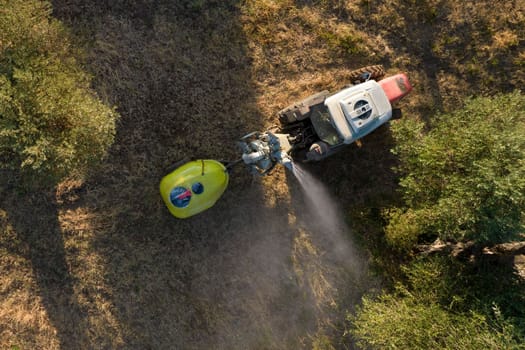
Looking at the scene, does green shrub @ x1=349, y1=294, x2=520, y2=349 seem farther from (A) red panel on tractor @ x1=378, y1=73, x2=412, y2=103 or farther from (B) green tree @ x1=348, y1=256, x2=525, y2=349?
(A) red panel on tractor @ x1=378, y1=73, x2=412, y2=103

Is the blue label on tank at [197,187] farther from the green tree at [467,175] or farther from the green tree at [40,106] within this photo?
the green tree at [467,175]

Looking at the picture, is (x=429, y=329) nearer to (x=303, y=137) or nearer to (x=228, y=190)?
(x=303, y=137)

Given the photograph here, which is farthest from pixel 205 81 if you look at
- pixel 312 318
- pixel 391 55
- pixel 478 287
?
pixel 478 287

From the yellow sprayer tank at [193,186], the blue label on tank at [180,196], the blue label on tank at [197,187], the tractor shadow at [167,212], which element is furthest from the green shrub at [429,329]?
the blue label on tank at [180,196]

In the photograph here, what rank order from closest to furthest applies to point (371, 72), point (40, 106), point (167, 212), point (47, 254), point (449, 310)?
point (40, 106) < point (449, 310) < point (47, 254) < point (371, 72) < point (167, 212)

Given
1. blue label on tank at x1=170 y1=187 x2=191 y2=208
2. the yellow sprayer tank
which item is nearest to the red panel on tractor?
the yellow sprayer tank

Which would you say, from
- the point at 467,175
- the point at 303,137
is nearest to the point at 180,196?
the point at 303,137
